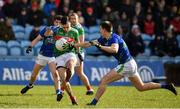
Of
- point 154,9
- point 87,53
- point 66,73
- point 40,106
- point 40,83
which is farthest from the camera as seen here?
point 154,9

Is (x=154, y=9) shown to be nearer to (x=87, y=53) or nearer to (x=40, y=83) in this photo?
(x=87, y=53)

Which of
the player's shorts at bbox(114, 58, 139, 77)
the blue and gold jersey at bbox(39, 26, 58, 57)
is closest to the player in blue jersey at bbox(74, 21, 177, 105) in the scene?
the player's shorts at bbox(114, 58, 139, 77)

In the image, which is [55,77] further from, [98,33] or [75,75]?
[98,33]

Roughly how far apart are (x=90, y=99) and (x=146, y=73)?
8.84 meters

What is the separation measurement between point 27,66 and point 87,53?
123 inches

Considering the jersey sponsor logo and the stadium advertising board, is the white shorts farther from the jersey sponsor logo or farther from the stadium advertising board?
the jersey sponsor logo

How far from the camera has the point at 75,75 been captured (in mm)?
25406

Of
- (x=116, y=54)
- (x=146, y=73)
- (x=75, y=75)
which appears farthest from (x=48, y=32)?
(x=146, y=73)

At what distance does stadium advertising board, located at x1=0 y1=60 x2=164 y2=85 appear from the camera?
24.9 metres

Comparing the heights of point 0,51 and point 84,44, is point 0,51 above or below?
below

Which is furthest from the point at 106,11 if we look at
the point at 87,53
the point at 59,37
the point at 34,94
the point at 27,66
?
the point at 59,37

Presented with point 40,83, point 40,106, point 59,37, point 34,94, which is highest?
point 59,37

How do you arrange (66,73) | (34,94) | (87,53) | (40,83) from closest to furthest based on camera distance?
1. (66,73)
2. (34,94)
3. (40,83)
4. (87,53)

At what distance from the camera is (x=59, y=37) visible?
639 inches
